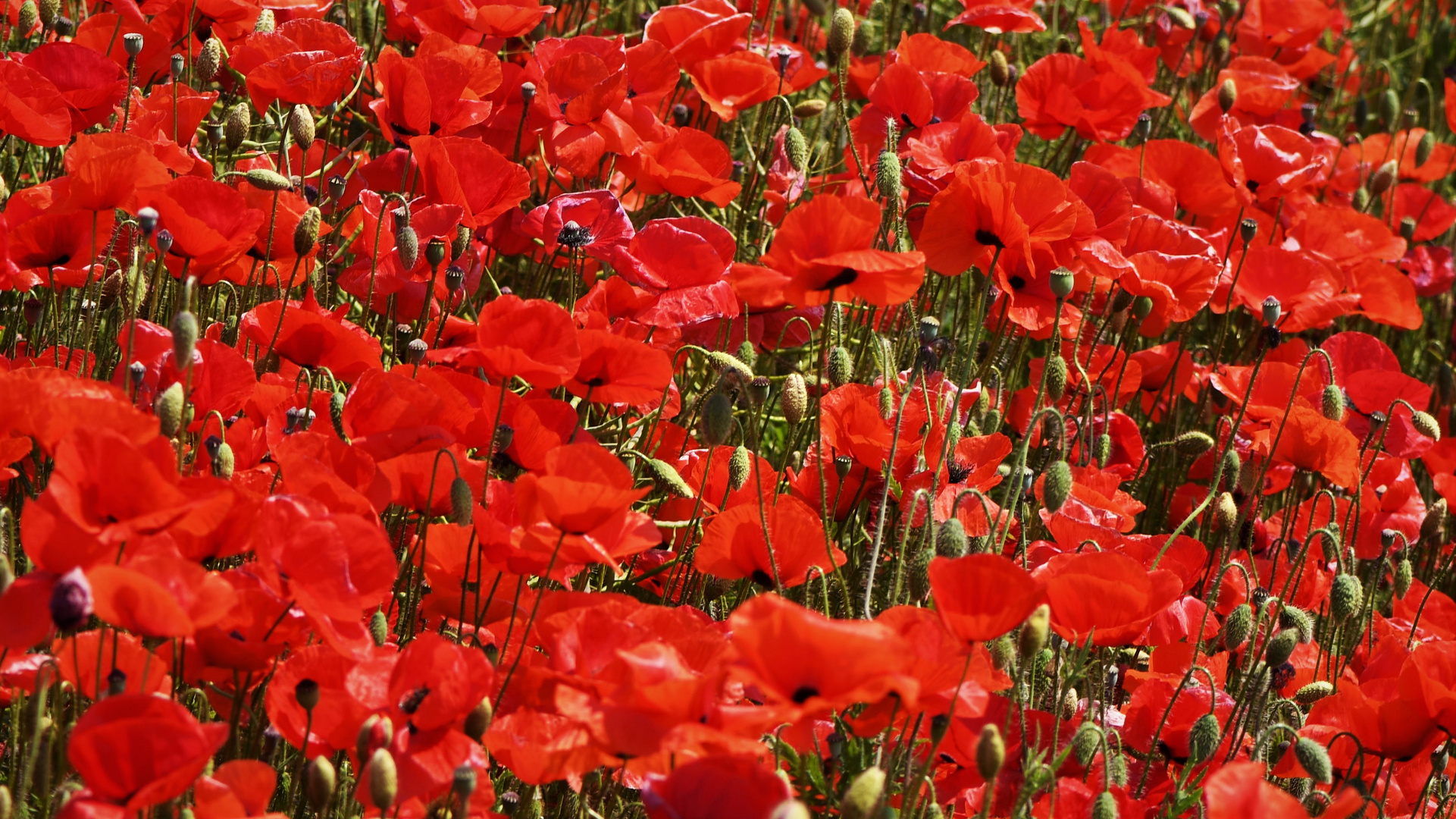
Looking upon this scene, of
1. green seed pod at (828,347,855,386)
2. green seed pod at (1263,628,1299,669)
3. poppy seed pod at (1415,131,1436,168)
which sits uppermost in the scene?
green seed pod at (828,347,855,386)

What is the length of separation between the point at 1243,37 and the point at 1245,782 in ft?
10.1

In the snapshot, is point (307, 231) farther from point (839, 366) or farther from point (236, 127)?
point (839, 366)

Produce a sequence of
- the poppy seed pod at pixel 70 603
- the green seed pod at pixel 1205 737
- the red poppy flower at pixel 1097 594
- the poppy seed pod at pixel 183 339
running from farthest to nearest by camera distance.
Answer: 1. the green seed pod at pixel 1205 737
2. the red poppy flower at pixel 1097 594
3. the poppy seed pod at pixel 183 339
4. the poppy seed pod at pixel 70 603

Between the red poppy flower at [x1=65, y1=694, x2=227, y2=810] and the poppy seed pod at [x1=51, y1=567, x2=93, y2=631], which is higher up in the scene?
the poppy seed pod at [x1=51, y1=567, x2=93, y2=631]

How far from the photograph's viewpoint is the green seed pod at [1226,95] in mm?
3232

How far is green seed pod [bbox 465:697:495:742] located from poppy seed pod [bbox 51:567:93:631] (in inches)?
14.4

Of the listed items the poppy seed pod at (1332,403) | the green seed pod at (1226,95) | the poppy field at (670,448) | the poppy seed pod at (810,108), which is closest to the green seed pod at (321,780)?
the poppy field at (670,448)

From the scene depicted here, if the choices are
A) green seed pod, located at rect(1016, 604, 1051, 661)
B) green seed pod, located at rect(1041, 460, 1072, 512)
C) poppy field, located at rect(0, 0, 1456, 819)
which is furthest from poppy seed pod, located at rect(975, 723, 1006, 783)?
green seed pod, located at rect(1041, 460, 1072, 512)

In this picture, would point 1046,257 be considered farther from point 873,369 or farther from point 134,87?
point 134,87

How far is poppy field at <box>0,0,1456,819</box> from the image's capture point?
1.43m

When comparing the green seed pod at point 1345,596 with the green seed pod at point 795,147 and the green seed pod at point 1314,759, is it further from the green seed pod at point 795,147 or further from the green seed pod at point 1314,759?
the green seed pod at point 795,147

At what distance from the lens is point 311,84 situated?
7.70 feet

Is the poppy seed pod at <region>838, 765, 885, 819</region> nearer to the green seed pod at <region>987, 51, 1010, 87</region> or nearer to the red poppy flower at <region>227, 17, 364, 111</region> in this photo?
the red poppy flower at <region>227, 17, 364, 111</region>

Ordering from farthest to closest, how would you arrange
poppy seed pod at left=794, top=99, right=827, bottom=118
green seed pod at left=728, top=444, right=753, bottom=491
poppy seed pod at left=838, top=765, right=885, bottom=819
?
1. poppy seed pod at left=794, top=99, right=827, bottom=118
2. green seed pod at left=728, top=444, right=753, bottom=491
3. poppy seed pod at left=838, top=765, right=885, bottom=819
